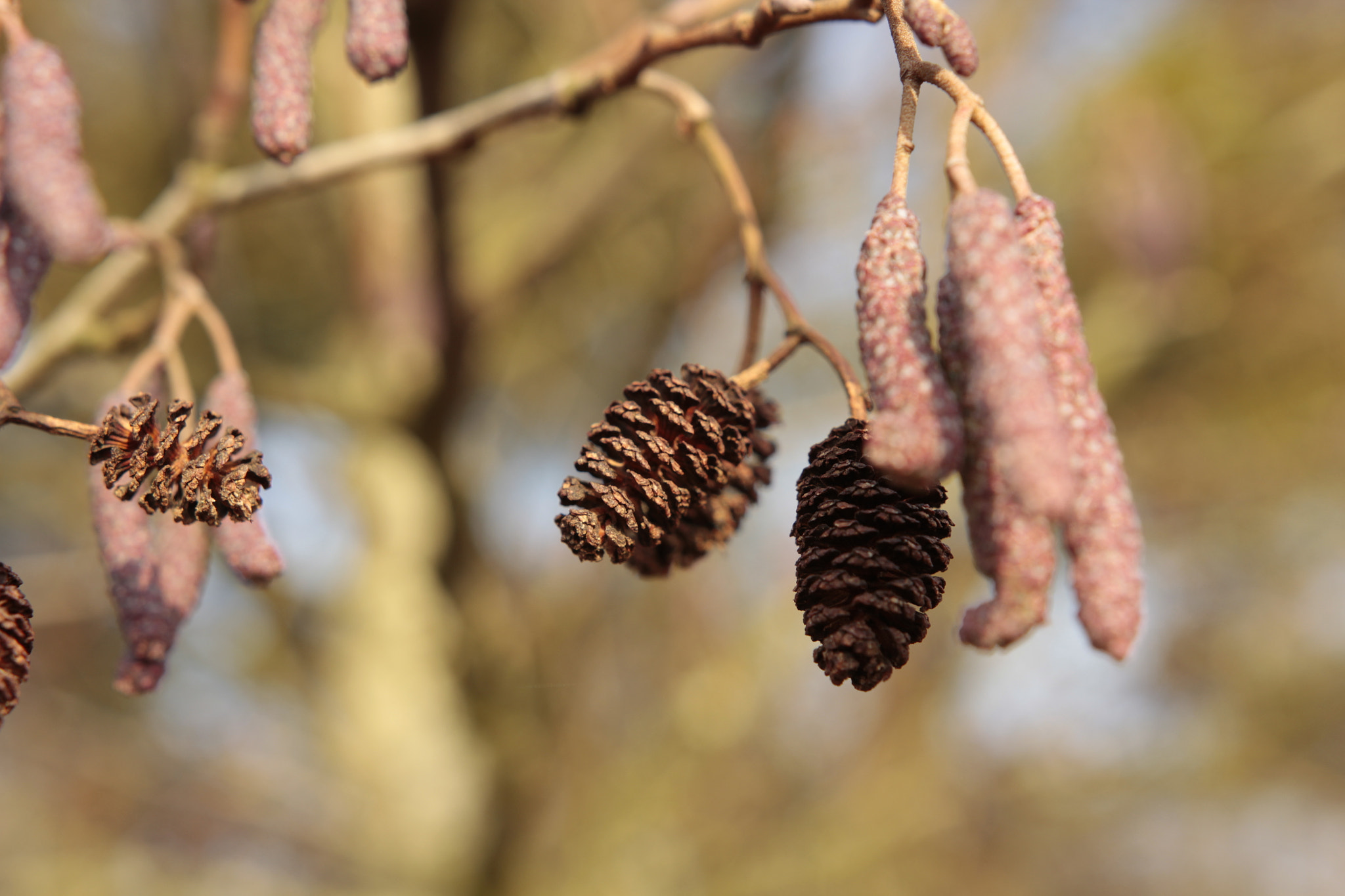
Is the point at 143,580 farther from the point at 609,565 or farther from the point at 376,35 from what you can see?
the point at 609,565

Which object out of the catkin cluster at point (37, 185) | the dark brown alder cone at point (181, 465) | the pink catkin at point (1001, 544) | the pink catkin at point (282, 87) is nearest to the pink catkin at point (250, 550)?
the dark brown alder cone at point (181, 465)

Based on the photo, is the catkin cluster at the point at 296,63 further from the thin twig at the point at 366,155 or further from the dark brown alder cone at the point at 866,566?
the dark brown alder cone at the point at 866,566

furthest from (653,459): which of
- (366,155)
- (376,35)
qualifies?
(366,155)

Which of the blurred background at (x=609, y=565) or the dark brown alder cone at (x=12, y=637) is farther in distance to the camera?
the blurred background at (x=609, y=565)

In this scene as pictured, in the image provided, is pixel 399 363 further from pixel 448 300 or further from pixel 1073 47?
pixel 1073 47

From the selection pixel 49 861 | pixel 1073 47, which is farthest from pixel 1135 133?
pixel 49 861

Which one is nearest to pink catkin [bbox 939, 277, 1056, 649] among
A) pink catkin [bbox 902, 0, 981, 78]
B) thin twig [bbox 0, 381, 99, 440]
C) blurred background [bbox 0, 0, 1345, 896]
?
pink catkin [bbox 902, 0, 981, 78]
